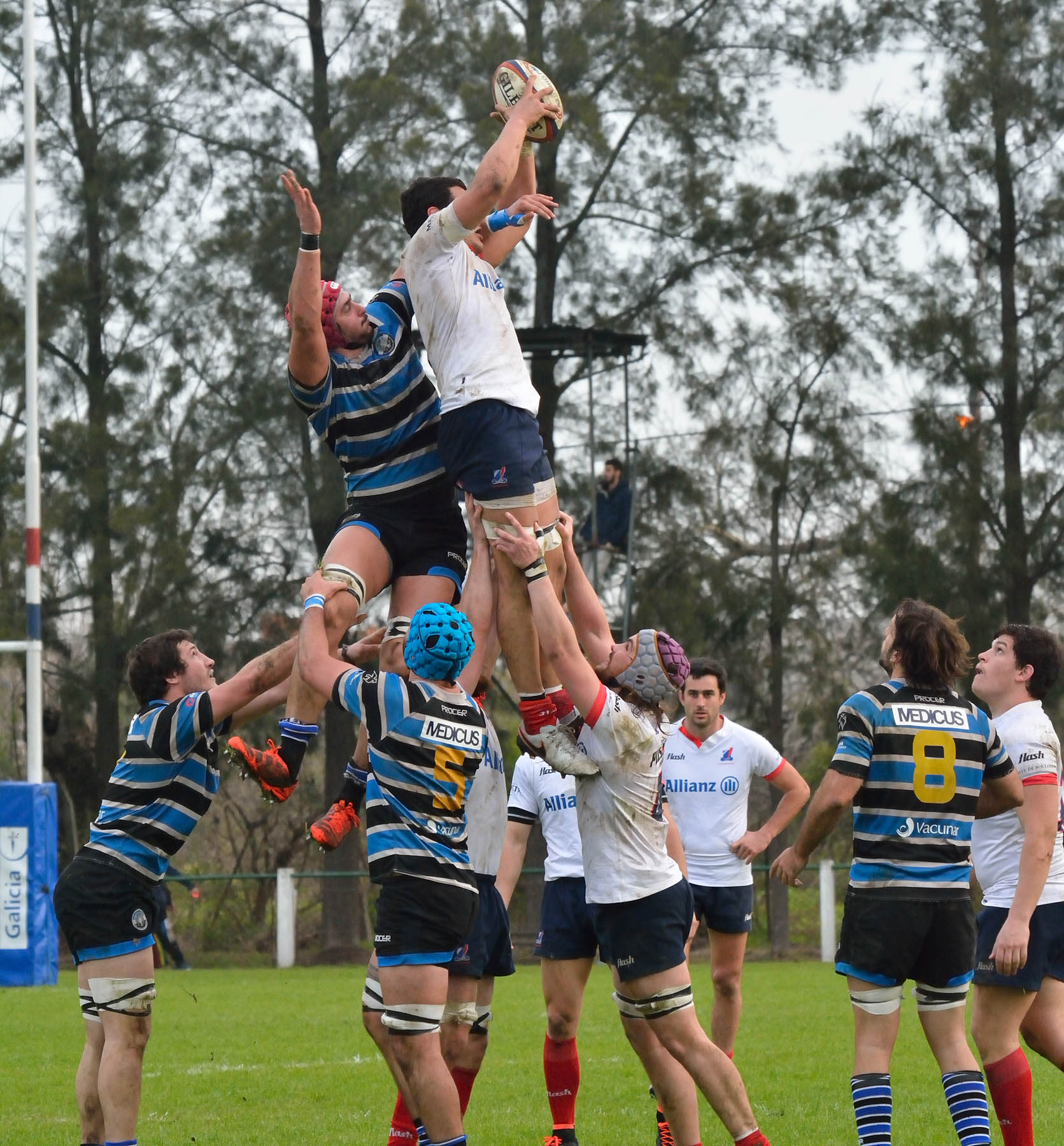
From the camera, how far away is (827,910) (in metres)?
22.0

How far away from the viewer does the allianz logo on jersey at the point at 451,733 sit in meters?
5.70

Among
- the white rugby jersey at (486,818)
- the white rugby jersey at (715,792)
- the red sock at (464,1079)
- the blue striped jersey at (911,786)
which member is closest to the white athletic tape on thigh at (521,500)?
the white rugby jersey at (486,818)

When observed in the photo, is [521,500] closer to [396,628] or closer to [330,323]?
[396,628]

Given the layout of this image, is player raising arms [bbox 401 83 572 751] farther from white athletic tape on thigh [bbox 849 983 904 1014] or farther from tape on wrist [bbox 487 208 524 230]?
white athletic tape on thigh [bbox 849 983 904 1014]

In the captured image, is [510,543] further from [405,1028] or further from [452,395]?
[405,1028]

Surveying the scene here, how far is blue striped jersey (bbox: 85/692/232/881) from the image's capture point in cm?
646

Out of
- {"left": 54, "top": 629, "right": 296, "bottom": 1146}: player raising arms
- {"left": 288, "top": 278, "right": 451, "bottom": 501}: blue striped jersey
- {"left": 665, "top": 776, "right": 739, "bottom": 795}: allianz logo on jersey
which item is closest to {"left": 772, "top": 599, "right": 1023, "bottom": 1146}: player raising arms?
{"left": 288, "top": 278, "right": 451, "bottom": 501}: blue striped jersey

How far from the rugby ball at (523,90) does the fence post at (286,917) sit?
1710 cm

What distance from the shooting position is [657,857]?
6.31 m

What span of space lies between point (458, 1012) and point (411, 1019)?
147cm

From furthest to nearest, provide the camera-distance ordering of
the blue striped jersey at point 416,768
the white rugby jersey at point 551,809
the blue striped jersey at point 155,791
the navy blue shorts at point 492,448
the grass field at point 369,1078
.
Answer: the white rugby jersey at point 551,809 < the grass field at point 369,1078 < the blue striped jersey at point 155,791 < the navy blue shorts at point 492,448 < the blue striped jersey at point 416,768

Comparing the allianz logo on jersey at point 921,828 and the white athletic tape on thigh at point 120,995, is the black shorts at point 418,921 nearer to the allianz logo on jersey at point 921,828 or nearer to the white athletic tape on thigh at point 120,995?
the white athletic tape on thigh at point 120,995

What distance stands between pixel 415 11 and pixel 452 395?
65.7 feet

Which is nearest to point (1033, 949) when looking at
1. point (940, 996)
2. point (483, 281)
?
point (940, 996)
